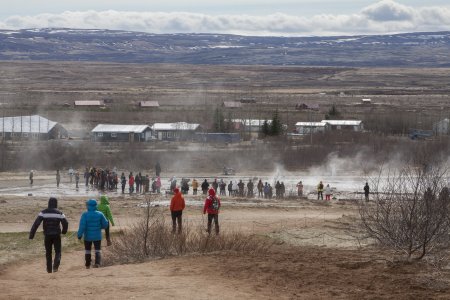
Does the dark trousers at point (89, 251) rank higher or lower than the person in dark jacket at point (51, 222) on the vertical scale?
lower

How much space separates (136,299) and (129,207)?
18.4 metres

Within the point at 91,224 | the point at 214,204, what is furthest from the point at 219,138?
the point at 91,224

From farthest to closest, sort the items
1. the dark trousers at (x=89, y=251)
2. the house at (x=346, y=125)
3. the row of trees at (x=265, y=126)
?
A: the house at (x=346, y=125) < the row of trees at (x=265, y=126) < the dark trousers at (x=89, y=251)

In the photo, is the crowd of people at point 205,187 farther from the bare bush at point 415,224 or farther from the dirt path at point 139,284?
the dirt path at point 139,284

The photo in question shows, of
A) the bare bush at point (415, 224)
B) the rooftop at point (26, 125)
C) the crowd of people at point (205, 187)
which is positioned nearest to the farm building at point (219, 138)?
the rooftop at point (26, 125)

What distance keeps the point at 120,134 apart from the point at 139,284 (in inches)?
2306

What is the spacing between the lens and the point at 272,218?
84.0 feet

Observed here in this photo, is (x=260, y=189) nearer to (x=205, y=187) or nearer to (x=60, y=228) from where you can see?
(x=205, y=187)

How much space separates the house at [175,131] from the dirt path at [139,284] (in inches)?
2230

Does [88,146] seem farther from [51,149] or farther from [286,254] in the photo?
[286,254]

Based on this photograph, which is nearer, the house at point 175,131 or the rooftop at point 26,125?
the house at point 175,131

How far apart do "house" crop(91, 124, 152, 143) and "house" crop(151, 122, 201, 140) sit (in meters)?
1.71

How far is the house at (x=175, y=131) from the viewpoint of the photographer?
71000 mm

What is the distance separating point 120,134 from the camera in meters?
69.9
